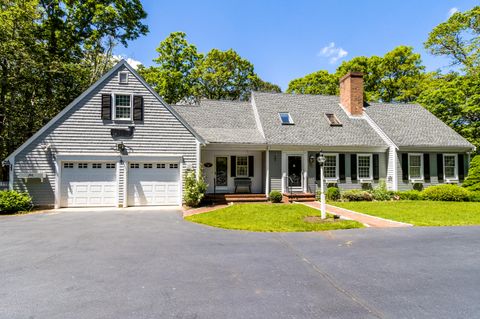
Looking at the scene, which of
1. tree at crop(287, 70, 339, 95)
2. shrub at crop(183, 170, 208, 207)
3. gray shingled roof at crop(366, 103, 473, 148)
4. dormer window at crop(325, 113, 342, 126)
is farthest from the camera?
tree at crop(287, 70, 339, 95)

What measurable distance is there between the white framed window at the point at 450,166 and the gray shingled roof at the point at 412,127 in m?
0.92

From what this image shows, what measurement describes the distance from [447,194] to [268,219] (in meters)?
12.1

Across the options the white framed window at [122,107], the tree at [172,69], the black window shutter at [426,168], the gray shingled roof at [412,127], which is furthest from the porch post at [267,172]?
the tree at [172,69]

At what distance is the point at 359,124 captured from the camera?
18.1 m

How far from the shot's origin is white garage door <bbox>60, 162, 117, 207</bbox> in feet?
42.7

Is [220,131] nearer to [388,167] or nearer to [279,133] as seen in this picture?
[279,133]

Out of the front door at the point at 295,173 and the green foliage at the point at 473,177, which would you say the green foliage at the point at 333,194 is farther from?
the green foliage at the point at 473,177

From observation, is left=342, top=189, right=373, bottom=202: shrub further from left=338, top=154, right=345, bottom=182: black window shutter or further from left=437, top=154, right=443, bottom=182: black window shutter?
left=437, top=154, right=443, bottom=182: black window shutter

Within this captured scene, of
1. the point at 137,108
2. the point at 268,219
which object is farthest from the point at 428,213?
the point at 137,108

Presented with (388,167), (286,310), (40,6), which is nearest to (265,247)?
(286,310)

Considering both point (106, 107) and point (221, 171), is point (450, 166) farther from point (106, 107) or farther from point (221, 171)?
point (106, 107)

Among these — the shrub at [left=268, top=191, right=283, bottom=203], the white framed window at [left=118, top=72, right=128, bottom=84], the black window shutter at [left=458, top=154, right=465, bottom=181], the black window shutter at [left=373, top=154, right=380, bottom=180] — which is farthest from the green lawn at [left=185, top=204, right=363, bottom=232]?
the black window shutter at [left=458, top=154, right=465, bottom=181]

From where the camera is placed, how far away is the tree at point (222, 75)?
31.8 metres

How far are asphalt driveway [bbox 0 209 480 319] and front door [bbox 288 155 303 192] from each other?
764 cm
